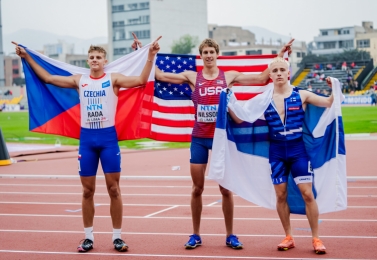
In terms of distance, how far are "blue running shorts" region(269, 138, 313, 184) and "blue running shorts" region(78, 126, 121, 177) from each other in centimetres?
182

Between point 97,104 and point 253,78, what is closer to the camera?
point 97,104

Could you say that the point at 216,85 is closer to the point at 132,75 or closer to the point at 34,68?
the point at 132,75

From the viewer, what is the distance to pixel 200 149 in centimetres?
796

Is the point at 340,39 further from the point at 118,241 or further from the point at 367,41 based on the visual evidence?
the point at 118,241

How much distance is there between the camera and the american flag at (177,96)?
8.93 m

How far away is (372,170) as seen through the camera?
52.2ft

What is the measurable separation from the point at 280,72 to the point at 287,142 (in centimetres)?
79

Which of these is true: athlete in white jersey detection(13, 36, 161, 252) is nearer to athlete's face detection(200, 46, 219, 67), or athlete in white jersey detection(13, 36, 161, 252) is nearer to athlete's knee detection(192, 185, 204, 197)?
athlete's face detection(200, 46, 219, 67)

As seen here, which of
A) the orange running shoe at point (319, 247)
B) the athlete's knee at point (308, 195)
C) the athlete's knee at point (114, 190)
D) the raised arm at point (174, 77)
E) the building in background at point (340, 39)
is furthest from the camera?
the building in background at point (340, 39)

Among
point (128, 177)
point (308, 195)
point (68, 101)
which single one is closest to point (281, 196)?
point (308, 195)

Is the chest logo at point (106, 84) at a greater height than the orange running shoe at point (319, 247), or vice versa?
the chest logo at point (106, 84)

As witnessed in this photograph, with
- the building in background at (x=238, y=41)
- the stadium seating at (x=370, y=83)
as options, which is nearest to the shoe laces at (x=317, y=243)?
the stadium seating at (x=370, y=83)

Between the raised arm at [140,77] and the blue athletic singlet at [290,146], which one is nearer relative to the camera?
the blue athletic singlet at [290,146]

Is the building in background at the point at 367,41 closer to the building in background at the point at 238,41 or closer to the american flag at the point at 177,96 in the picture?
the building in background at the point at 238,41
